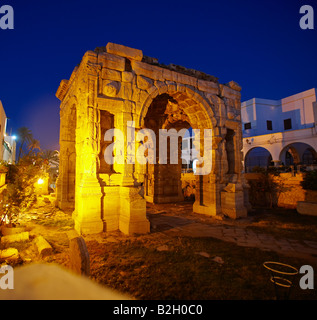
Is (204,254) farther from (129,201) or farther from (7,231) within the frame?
(7,231)

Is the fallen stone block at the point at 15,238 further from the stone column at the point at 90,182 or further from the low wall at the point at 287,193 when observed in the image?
the low wall at the point at 287,193

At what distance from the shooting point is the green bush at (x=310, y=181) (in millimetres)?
8491

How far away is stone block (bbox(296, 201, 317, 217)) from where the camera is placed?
7449mm

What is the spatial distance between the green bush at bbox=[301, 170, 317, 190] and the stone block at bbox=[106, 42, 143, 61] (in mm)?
8291

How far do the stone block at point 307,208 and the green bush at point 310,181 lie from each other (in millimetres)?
1344

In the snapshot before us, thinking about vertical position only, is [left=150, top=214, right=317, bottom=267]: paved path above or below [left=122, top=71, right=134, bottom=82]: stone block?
below

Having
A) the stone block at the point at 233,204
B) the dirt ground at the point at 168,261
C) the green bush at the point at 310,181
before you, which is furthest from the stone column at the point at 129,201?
the green bush at the point at 310,181

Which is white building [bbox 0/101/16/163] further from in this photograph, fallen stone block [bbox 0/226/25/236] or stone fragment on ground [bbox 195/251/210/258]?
stone fragment on ground [bbox 195/251/210/258]

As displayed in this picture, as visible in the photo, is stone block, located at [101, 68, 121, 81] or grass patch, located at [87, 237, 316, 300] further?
stone block, located at [101, 68, 121, 81]

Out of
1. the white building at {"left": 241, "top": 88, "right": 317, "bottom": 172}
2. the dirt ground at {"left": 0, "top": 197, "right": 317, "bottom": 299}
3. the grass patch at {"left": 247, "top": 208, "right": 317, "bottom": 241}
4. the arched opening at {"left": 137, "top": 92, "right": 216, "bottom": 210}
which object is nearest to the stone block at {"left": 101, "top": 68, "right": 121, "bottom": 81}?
the arched opening at {"left": 137, "top": 92, "right": 216, "bottom": 210}
